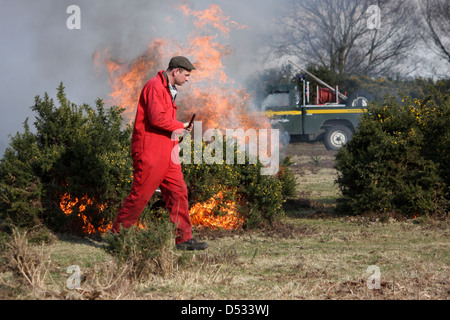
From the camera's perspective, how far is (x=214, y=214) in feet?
22.9

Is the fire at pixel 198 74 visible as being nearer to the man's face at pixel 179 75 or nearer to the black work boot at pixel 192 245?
the man's face at pixel 179 75

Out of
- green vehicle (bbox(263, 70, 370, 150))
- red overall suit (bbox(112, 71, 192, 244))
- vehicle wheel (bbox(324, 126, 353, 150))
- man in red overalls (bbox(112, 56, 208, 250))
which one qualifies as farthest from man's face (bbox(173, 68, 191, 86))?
vehicle wheel (bbox(324, 126, 353, 150))

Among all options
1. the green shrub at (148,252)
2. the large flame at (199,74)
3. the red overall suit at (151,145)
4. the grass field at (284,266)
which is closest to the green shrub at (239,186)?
→ the grass field at (284,266)

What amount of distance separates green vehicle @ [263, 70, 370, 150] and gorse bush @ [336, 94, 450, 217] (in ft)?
40.5

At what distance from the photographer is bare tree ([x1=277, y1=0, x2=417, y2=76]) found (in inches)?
1051

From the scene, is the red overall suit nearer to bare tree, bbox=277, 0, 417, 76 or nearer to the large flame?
the large flame

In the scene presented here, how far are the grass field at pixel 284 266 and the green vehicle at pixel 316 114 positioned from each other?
13.0 metres

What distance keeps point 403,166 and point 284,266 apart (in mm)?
3323

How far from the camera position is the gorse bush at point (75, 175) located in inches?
255

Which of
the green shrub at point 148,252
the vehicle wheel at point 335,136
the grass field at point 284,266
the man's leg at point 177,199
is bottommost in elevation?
the grass field at point 284,266

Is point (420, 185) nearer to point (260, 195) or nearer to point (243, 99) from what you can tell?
point (260, 195)

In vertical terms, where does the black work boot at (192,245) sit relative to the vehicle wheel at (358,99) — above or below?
below

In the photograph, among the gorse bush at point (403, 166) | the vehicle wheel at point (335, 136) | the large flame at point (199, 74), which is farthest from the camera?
the vehicle wheel at point (335, 136)

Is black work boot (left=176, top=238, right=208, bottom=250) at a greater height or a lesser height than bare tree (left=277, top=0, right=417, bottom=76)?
lesser
